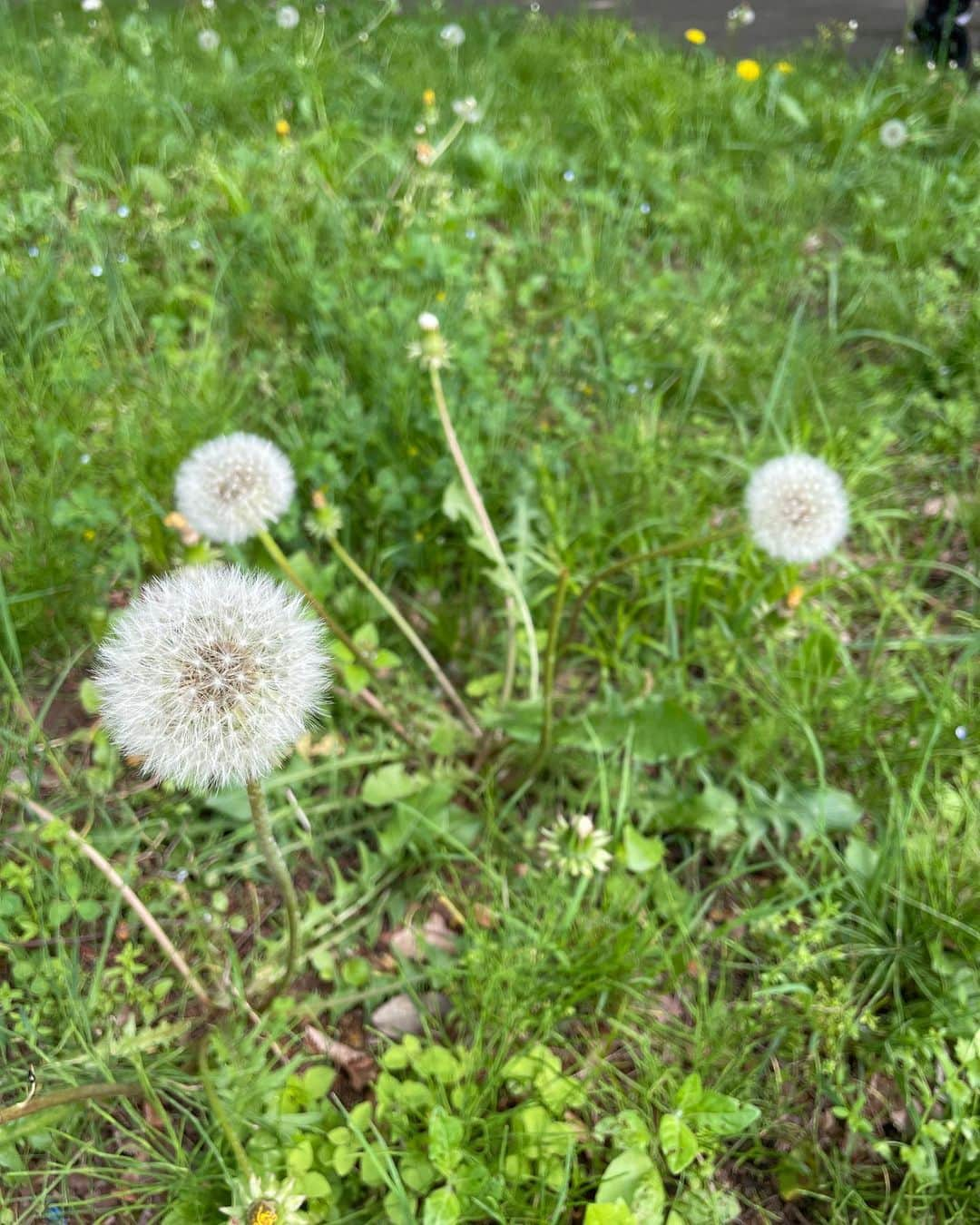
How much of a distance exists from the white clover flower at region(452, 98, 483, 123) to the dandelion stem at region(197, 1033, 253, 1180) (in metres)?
2.97

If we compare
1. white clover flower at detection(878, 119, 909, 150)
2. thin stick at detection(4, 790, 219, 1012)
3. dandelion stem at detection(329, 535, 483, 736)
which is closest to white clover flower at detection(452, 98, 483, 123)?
white clover flower at detection(878, 119, 909, 150)

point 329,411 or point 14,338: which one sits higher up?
point 14,338

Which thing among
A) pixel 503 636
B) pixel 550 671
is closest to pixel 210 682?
pixel 550 671

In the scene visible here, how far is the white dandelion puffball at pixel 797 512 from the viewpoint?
182 cm

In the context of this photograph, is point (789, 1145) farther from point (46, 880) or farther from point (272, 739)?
point (46, 880)

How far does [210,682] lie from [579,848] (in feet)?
2.85

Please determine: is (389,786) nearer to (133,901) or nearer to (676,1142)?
(133,901)

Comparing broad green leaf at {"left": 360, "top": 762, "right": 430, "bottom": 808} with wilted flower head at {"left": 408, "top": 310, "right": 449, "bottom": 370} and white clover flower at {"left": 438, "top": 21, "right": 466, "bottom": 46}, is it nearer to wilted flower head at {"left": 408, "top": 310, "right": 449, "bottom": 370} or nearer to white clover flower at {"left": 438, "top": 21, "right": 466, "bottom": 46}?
wilted flower head at {"left": 408, "top": 310, "right": 449, "bottom": 370}

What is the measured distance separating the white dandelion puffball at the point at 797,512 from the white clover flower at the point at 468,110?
2014 mm

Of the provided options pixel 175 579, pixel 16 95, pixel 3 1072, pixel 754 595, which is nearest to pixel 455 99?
pixel 16 95

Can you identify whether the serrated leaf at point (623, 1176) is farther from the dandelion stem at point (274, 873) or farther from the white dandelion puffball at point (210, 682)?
the white dandelion puffball at point (210, 682)

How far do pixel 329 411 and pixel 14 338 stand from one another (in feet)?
2.80

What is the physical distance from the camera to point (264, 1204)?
1200 mm

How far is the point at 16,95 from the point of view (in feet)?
9.95
